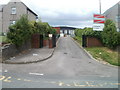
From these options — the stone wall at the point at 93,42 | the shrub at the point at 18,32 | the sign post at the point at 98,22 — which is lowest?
the stone wall at the point at 93,42

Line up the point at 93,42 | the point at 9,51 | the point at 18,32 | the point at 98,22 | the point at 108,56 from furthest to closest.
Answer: the point at 93,42, the point at 98,22, the point at 108,56, the point at 18,32, the point at 9,51

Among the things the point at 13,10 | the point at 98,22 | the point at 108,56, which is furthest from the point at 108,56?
the point at 13,10

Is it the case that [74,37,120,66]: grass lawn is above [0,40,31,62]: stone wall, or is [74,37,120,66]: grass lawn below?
below

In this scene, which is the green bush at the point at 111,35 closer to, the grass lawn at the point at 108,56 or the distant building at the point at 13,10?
the grass lawn at the point at 108,56

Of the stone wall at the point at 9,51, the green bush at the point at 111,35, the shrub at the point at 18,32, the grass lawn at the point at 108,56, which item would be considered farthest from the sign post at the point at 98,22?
the stone wall at the point at 9,51

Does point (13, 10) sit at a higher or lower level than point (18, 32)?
higher

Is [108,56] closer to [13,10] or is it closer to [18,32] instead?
[18,32]

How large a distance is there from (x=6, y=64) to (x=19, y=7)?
21418 millimetres

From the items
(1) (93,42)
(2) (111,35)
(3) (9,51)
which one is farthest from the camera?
(1) (93,42)

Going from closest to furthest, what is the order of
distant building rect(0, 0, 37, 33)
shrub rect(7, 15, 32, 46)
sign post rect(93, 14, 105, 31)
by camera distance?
1. shrub rect(7, 15, 32, 46)
2. sign post rect(93, 14, 105, 31)
3. distant building rect(0, 0, 37, 33)

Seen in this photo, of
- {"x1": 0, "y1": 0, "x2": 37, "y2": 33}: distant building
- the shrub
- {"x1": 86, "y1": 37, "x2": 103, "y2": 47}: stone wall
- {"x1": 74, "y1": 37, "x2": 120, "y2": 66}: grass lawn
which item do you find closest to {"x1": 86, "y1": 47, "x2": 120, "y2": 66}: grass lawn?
{"x1": 74, "y1": 37, "x2": 120, "y2": 66}: grass lawn

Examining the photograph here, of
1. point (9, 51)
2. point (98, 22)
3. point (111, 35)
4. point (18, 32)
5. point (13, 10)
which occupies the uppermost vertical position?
point (13, 10)

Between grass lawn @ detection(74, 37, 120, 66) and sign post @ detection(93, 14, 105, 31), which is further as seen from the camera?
sign post @ detection(93, 14, 105, 31)

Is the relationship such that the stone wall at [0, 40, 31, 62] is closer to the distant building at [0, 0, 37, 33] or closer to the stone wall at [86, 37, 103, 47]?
the stone wall at [86, 37, 103, 47]
